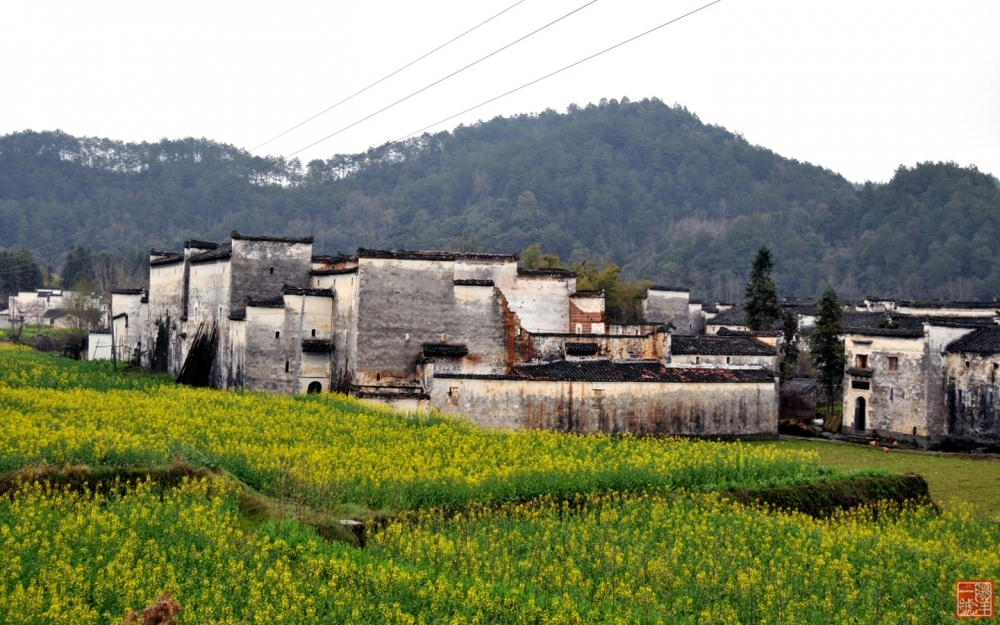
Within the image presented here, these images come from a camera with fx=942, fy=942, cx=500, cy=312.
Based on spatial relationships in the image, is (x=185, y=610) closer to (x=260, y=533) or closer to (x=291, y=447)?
(x=260, y=533)

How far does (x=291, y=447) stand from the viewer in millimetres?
19797

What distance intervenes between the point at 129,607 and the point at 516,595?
165 inches

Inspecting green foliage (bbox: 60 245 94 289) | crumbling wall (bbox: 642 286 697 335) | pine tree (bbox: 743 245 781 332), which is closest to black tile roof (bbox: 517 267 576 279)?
pine tree (bbox: 743 245 781 332)

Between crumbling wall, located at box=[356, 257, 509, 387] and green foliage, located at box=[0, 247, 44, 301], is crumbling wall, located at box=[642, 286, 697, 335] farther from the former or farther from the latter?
green foliage, located at box=[0, 247, 44, 301]

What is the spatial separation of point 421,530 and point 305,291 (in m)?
20.4

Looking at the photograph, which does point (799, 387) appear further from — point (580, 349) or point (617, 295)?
point (617, 295)

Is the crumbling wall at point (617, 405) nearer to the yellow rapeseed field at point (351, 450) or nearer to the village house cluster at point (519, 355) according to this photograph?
the village house cluster at point (519, 355)

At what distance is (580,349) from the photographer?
106 feet

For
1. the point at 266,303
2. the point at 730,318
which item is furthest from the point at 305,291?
the point at 730,318

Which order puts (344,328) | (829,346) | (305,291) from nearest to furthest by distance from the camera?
(305,291) → (344,328) → (829,346)

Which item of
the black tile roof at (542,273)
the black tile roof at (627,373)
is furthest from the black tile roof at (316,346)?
the black tile roof at (542,273)

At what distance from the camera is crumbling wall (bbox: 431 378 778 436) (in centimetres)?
2864

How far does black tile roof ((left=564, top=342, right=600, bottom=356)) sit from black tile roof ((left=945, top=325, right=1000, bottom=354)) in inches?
487

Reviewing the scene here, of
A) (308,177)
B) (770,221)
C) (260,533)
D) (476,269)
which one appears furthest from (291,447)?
(308,177)
